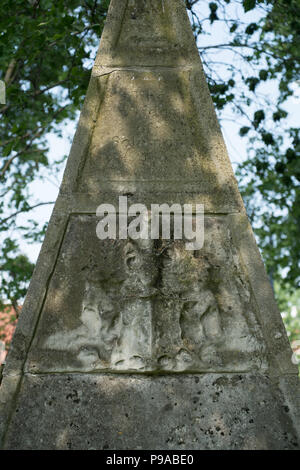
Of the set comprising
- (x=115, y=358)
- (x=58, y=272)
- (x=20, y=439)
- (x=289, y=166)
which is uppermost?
(x=58, y=272)

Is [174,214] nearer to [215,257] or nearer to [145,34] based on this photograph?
[215,257]

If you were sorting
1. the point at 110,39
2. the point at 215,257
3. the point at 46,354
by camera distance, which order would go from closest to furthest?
the point at 46,354 < the point at 215,257 < the point at 110,39

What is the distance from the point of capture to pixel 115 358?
239cm

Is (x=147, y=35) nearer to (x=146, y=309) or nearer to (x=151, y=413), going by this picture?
(x=146, y=309)

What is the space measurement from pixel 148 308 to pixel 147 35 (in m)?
1.56

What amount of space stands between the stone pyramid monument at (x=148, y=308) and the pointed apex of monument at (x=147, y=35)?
0.02 meters

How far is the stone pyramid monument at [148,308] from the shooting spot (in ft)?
7.48

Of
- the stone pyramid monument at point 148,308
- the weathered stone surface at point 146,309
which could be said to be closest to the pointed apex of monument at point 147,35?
the stone pyramid monument at point 148,308

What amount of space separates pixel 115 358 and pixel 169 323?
29cm

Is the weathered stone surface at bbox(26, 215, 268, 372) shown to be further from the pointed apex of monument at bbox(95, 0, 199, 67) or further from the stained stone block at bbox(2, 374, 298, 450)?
the pointed apex of monument at bbox(95, 0, 199, 67)

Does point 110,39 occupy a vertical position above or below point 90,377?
above

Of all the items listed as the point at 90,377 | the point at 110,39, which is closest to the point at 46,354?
the point at 90,377

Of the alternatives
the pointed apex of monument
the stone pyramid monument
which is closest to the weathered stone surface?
the stone pyramid monument

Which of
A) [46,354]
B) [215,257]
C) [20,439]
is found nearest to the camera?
[20,439]
